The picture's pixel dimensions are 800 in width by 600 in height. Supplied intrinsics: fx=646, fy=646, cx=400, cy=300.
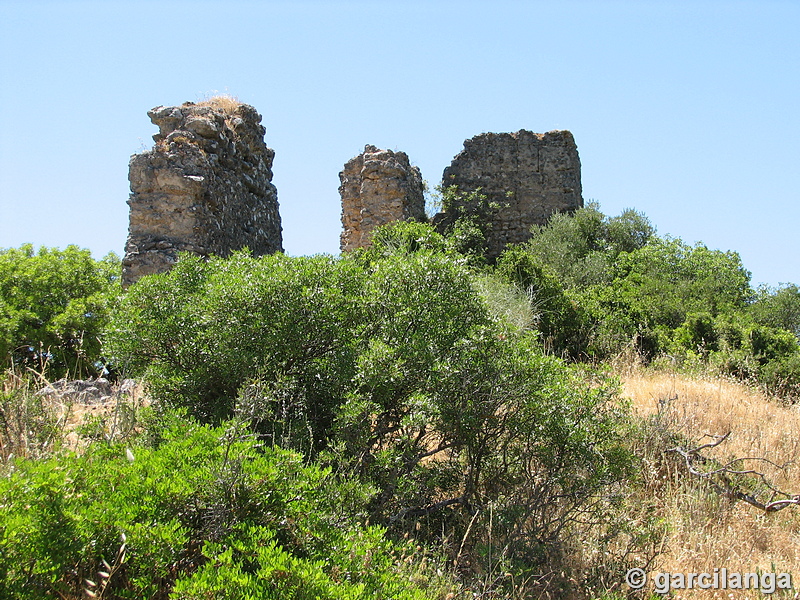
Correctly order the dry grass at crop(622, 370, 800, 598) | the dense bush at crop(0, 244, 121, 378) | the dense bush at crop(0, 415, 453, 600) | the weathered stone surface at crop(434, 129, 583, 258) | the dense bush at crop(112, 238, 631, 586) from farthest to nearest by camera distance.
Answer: the weathered stone surface at crop(434, 129, 583, 258)
the dense bush at crop(0, 244, 121, 378)
the dry grass at crop(622, 370, 800, 598)
the dense bush at crop(112, 238, 631, 586)
the dense bush at crop(0, 415, 453, 600)

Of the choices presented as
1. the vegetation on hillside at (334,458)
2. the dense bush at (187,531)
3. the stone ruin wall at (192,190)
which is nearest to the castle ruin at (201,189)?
the stone ruin wall at (192,190)

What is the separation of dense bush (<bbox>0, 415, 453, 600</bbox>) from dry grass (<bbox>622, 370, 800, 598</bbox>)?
2.65m

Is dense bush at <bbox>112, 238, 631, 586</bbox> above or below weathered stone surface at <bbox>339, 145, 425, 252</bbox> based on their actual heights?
below

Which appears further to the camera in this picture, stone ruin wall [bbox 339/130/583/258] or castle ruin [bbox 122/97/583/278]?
stone ruin wall [bbox 339/130/583/258]

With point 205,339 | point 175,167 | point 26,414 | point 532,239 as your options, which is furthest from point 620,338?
point 26,414

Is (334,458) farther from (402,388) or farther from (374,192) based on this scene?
(374,192)

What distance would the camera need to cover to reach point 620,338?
11.2 meters

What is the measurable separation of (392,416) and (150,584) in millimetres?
2271

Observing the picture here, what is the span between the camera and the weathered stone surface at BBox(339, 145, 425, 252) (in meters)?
14.8

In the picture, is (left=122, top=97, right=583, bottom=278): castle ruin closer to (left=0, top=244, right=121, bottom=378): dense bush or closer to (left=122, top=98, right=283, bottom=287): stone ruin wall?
(left=122, top=98, right=283, bottom=287): stone ruin wall

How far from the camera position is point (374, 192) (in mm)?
14945

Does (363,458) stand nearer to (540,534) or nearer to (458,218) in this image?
(540,534)

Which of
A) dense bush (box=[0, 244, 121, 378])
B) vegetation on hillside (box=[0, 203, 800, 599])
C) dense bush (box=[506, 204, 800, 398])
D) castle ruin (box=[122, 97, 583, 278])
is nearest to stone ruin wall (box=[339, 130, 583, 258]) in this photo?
dense bush (box=[506, 204, 800, 398])

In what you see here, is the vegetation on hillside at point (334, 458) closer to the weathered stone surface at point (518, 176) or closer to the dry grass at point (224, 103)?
the dry grass at point (224, 103)
